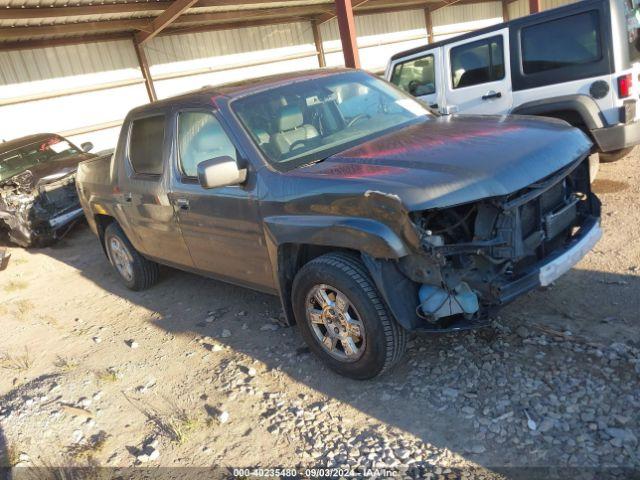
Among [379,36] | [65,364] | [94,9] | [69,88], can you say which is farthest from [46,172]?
[379,36]

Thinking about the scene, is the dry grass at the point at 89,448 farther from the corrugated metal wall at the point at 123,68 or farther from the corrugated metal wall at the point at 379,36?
the corrugated metal wall at the point at 379,36

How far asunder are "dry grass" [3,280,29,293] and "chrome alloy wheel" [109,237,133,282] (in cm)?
168

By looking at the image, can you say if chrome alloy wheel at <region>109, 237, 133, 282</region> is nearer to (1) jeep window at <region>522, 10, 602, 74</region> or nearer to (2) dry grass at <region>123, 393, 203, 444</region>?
(2) dry grass at <region>123, 393, 203, 444</region>

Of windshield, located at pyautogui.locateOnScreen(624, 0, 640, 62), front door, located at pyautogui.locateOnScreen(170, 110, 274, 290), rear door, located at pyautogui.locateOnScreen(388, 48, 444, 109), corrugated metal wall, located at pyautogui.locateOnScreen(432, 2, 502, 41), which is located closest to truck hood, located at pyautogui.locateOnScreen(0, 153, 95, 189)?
front door, located at pyautogui.locateOnScreen(170, 110, 274, 290)

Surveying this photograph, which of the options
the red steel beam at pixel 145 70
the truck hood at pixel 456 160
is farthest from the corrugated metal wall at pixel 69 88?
the truck hood at pixel 456 160

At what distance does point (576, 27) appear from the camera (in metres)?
5.47

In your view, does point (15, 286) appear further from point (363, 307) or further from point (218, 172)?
point (363, 307)

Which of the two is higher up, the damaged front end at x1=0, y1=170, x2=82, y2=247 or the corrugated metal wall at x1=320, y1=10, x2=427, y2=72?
the corrugated metal wall at x1=320, y1=10, x2=427, y2=72

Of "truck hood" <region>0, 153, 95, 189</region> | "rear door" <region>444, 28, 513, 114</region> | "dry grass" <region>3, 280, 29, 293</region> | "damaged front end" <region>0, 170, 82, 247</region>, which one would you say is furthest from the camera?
"truck hood" <region>0, 153, 95, 189</region>

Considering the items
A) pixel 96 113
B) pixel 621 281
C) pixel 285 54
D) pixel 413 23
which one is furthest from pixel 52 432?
pixel 413 23

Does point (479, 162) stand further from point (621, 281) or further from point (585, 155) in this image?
point (621, 281)

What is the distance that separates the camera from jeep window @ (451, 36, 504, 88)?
20.4 ft

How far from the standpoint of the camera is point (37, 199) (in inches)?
308

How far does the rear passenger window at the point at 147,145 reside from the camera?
4324 mm
